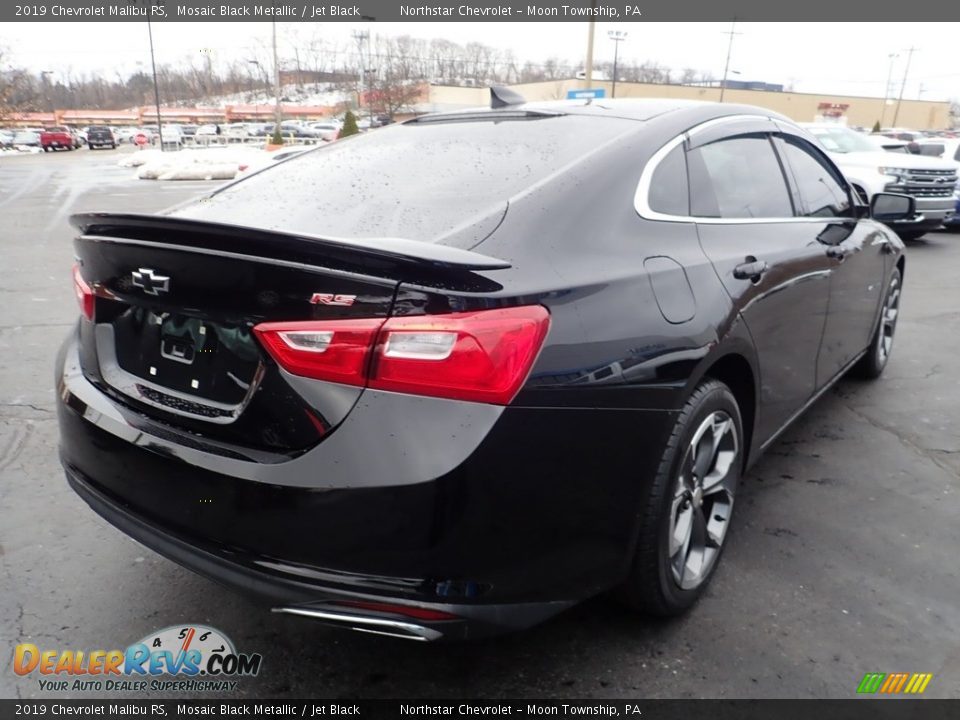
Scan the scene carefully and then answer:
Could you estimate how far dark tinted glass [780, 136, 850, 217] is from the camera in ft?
11.4

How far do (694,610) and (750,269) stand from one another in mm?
1201

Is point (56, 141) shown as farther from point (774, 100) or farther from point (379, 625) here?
point (774, 100)

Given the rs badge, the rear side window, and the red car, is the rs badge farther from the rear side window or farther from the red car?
the red car

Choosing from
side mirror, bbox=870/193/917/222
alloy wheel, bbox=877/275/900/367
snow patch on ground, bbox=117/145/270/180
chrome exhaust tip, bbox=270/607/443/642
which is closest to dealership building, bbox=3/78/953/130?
snow patch on ground, bbox=117/145/270/180

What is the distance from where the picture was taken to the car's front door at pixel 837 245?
3.46 meters

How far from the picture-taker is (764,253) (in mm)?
2783

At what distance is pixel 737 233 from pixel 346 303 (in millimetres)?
1618

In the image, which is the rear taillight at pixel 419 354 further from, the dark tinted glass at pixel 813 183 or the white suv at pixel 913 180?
the white suv at pixel 913 180

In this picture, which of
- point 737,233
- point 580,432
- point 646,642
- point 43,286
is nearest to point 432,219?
point 580,432

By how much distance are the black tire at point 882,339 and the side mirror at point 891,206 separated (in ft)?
1.93

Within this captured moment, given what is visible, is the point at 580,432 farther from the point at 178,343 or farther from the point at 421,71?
the point at 421,71

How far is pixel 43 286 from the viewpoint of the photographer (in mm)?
7441

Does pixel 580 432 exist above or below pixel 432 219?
below

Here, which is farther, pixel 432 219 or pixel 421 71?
pixel 421 71
